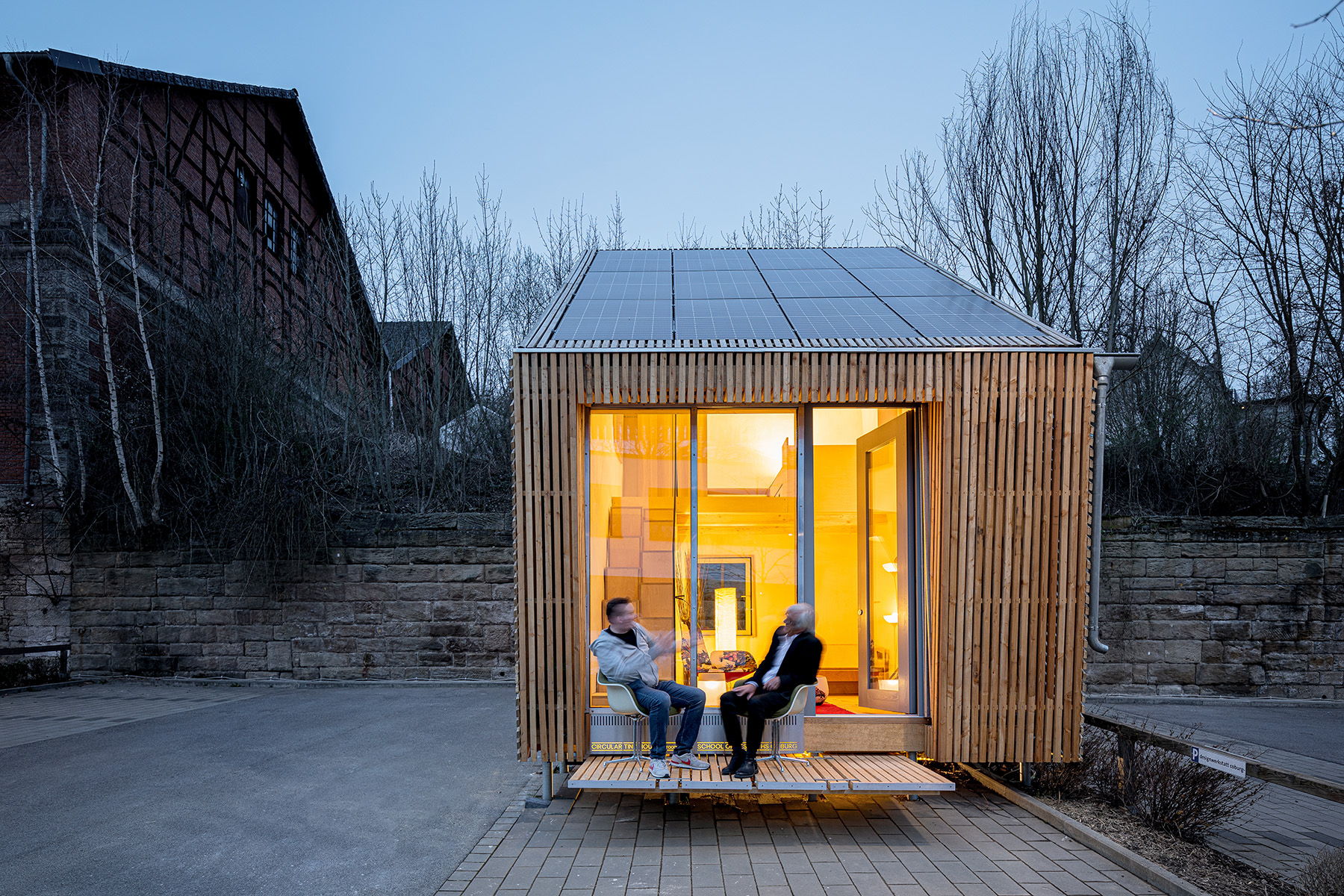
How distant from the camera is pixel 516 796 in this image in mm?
5594

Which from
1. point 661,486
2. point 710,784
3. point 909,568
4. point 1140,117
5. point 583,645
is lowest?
point 710,784

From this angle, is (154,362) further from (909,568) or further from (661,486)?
(909,568)

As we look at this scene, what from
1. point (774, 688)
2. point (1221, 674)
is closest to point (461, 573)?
point (774, 688)

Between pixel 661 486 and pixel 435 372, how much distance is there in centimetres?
837

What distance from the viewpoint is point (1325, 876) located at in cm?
339

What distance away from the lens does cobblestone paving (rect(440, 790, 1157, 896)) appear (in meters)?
3.95

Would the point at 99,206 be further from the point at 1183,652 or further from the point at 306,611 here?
the point at 1183,652

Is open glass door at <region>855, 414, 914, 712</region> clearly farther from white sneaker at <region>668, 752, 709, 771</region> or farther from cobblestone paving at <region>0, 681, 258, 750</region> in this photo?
cobblestone paving at <region>0, 681, 258, 750</region>

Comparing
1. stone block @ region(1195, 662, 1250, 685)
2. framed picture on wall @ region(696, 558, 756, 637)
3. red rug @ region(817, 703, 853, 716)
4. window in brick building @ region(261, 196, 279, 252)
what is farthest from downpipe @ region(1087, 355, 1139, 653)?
window in brick building @ region(261, 196, 279, 252)

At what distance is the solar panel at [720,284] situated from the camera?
6781mm

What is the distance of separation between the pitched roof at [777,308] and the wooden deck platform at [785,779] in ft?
9.41

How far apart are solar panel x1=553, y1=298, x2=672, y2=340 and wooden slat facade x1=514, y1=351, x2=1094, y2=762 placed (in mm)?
389

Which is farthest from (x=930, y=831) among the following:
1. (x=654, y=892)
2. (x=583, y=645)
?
(x=583, y=645)

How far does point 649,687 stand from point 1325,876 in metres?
3.60
